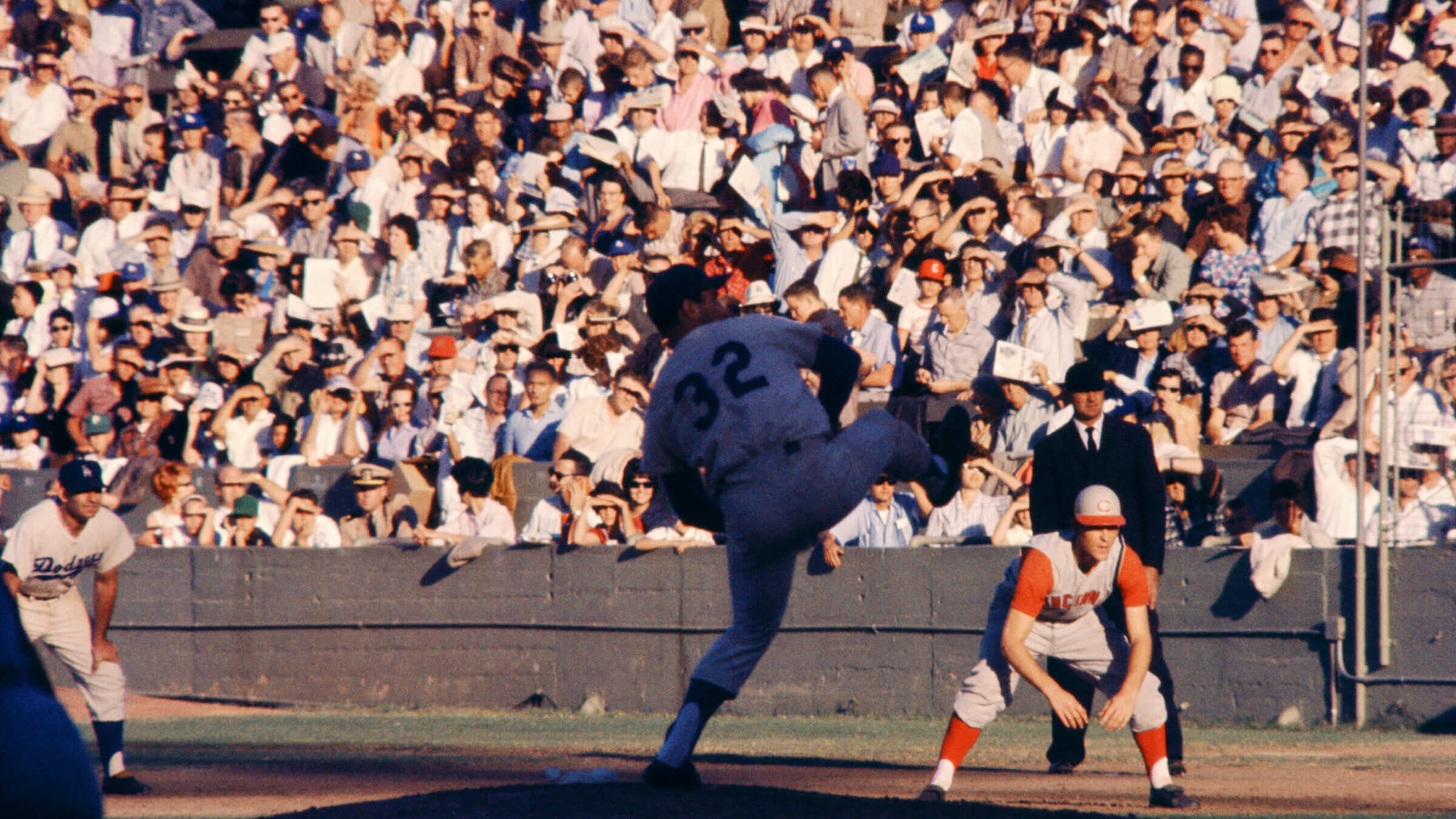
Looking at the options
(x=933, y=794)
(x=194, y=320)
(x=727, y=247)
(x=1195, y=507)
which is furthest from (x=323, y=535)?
(x=933, y=794)

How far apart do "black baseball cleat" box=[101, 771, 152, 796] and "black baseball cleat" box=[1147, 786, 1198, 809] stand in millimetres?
5166

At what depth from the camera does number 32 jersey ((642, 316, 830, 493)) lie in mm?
6082

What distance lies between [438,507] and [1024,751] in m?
6.86

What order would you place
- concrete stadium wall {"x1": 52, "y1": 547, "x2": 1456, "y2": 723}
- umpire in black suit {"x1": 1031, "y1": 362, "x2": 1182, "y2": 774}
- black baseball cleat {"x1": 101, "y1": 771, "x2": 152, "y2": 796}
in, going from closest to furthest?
umpire in black suit {"x1": 1031, "y1": 362, "x2": 1182, "y2": 774}, black baseball cleat {"x1": 101, "y1": 771, "x2": 152, "y2": 796}, concrete stadium wall {"x1": 52, "y1": 547, "x2": 1456, "y2": 723}

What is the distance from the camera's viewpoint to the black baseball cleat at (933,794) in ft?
21.5

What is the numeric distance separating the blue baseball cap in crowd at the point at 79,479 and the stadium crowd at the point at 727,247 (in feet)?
14.1

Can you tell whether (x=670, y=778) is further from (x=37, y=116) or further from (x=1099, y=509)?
(x=37, y=116)

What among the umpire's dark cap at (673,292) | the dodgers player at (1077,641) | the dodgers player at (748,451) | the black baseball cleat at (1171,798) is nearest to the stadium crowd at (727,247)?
the dodgers player at (1077,641)

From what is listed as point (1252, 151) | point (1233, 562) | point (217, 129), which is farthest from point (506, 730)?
point (217, 129)

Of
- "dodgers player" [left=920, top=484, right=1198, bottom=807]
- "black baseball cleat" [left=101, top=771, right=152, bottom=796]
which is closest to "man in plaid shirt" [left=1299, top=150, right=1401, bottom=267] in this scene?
"dodgers player" [left=920, top=484, right=1198, bottom=807]

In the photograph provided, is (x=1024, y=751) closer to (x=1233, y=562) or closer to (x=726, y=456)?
(x=1233, y=562)

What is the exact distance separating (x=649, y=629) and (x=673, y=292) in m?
7.00

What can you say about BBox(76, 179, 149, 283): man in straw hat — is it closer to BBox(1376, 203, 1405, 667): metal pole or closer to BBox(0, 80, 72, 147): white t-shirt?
BBox(0, 80, 72, 147): white t-shirt

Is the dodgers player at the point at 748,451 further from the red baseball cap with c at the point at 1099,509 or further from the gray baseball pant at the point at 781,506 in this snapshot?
the red baseball cap with c at the point at 1099,509
